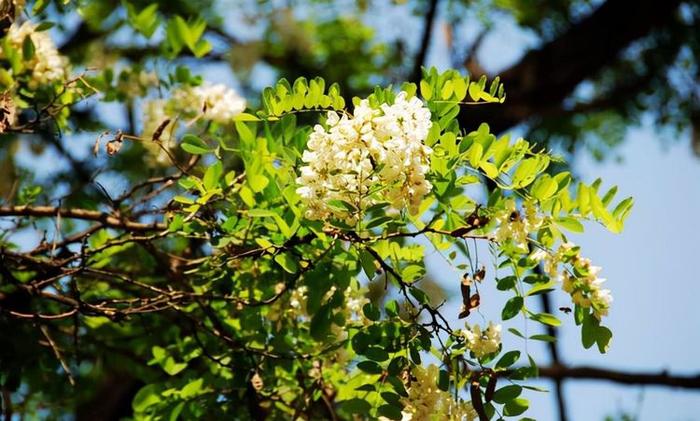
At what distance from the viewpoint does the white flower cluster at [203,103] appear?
2.59 meters

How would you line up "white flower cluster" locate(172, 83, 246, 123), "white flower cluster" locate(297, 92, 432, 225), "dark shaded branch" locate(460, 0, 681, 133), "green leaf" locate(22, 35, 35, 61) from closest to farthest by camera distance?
"white flower cluster" locate(297, 92, 432, 225)
"green leaf" locate(22, 35, 35, 61)
"white flower cluster" locate(172, 83, 246, 123)
"dark shaded branch" locate(460, 0, 681, 133)

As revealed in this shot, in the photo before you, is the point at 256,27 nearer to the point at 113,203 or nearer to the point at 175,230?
the point at 113,203

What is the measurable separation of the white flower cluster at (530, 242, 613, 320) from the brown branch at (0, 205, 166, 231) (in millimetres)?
942

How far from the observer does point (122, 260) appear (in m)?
2.66

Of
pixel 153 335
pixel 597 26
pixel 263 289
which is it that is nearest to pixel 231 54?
pixel 597 26

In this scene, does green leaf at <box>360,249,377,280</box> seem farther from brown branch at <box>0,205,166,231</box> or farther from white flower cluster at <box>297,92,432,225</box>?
brown branch at <box>0,205,166,231</box>

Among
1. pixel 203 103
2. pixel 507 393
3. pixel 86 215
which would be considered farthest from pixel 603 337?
pixel 203 103

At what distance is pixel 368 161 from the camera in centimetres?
143

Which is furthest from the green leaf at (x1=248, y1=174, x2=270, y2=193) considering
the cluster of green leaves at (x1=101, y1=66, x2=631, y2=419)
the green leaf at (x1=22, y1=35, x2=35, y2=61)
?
the green leaf at (x1=22, y1=35, x2=35, y2=61)

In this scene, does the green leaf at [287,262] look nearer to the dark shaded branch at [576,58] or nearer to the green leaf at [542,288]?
the green leaf at [542,288]

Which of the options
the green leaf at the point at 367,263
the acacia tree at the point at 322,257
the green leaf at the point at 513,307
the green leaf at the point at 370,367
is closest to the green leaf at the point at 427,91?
the acacia tree at the point at 322,257

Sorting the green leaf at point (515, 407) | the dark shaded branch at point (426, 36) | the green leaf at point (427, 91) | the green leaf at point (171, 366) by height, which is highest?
the dark shaded branch at point (426, 36)

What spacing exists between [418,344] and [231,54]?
327 cm

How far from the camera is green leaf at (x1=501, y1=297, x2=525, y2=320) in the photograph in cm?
167
